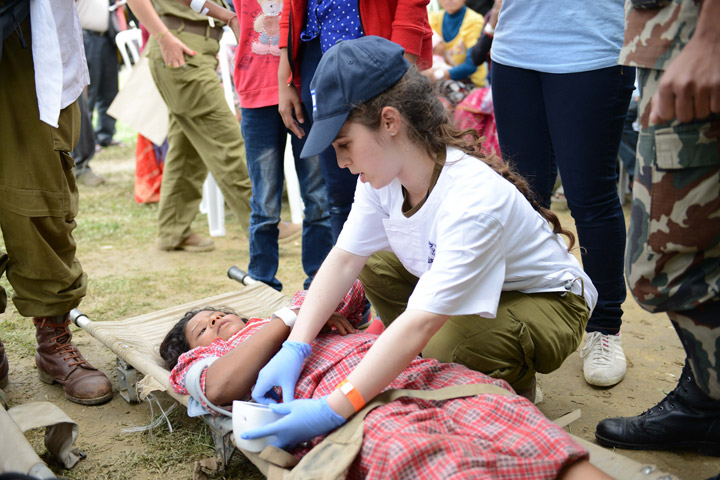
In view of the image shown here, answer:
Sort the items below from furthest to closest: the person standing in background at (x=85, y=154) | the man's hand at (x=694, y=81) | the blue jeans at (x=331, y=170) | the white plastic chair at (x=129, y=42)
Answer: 1. the person standing in background at (x=85, y=154)
2. the white plastic chair at (x=129, y=42)
3. the blue jeans at (x=331, y=170)
4. the man's hand at (x=694, y=81)

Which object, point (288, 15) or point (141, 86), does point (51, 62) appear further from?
point (141, 86)

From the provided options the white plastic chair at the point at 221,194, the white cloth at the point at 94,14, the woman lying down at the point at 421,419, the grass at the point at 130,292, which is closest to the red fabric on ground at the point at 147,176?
the grass at the point at 130,292

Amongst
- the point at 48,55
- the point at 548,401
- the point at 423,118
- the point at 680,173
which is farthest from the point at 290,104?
the point at 680,173

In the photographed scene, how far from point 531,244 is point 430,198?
32 cm

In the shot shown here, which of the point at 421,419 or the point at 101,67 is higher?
the point at 421,419

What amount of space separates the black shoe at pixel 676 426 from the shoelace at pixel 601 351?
1.36 feet

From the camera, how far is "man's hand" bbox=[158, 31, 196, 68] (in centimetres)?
364

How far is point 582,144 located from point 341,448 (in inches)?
51.1

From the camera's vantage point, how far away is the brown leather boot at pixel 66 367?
2.52 metres

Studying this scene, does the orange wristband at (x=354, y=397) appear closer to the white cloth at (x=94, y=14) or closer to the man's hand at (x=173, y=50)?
the man's hand at (x=173, y=50)

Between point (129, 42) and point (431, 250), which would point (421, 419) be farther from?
point (129, 42)

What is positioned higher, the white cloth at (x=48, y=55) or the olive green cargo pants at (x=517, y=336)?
the white cloth at (x=48, y=55)

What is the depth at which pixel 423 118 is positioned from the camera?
183 centimetres

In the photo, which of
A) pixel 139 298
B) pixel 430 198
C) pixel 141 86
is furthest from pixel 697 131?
pixel 141 86
